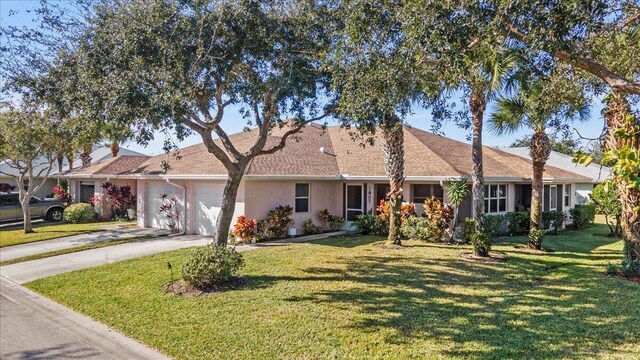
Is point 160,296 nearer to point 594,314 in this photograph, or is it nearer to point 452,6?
point 452,6

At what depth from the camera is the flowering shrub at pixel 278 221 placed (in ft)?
55.9

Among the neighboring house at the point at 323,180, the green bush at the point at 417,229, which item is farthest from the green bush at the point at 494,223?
the green bush at the point at 417,229

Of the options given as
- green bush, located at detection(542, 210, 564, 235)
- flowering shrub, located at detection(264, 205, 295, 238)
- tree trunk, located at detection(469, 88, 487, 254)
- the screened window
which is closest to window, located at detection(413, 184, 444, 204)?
tree trunk, located at detection(469, 88, 487, 254)

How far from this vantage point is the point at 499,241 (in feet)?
57.3

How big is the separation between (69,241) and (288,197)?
9.36 metres

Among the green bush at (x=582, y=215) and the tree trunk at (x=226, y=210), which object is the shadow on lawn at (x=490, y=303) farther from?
the green bush at (x=582, y=215)

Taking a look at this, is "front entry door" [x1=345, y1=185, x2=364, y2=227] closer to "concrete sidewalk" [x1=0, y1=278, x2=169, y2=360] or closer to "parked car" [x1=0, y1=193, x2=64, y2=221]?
"concrete sidewalk" [x1=0, y1=278, x2=169, y2=360]

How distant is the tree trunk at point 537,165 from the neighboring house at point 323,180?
278 centimetres

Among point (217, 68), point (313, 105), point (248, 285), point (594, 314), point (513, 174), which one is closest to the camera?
point (594, 314)

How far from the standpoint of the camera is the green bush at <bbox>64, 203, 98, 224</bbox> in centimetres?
2391

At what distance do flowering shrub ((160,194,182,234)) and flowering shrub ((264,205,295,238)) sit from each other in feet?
16.3

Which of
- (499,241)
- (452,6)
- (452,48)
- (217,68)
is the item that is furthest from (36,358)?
(499,241)

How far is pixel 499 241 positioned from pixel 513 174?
4.01 m

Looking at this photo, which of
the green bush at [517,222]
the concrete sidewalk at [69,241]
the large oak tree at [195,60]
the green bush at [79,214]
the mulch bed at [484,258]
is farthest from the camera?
the green bush at [79,214]
